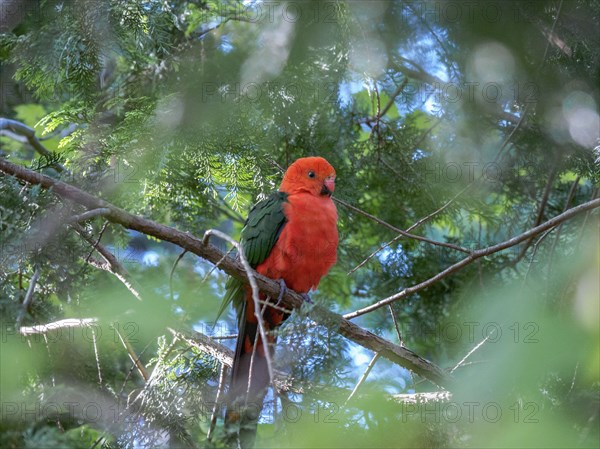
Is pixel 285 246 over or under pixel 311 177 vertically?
under

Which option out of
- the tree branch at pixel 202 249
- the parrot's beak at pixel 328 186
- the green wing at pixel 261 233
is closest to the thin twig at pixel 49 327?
the tree branch at pixel 202 249

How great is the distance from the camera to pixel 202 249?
2900 mm

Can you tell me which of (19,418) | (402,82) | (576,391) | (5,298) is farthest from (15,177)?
(402,82)

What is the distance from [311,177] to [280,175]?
20.0 inches

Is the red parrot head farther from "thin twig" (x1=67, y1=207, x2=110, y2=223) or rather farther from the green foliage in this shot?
"thin twig" (x1=67, y1=207, x2=110, y2=223)

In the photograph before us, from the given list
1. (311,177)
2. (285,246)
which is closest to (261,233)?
(285,246)

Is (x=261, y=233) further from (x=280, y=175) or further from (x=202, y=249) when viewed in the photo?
(x=202, y=249)

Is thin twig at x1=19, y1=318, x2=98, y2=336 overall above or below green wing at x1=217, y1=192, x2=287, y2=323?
below

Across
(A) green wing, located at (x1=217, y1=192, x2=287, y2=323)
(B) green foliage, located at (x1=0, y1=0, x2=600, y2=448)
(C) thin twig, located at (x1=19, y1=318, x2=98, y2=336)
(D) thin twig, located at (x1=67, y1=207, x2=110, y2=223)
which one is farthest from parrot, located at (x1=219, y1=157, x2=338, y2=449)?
(D) thin twig, located at (x1=67, y1=207, x2=110, y2=223)

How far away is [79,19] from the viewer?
12.6 feet

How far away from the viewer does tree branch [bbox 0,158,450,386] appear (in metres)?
2.78

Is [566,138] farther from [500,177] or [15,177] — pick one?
[15,177]

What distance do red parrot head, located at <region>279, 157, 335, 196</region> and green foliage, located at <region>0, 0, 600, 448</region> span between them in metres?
0.28

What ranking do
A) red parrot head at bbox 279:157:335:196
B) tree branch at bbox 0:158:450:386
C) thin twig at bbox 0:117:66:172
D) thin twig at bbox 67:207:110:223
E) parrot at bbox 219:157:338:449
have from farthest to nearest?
thin twig at bbox 0:117:66:172
red parrot head at bbox 279:157:335:196
parrot at bbox 219:157:338:449
tree branch at bbox 0:158:450:386
thin twig at bbox 67:207:110:223
